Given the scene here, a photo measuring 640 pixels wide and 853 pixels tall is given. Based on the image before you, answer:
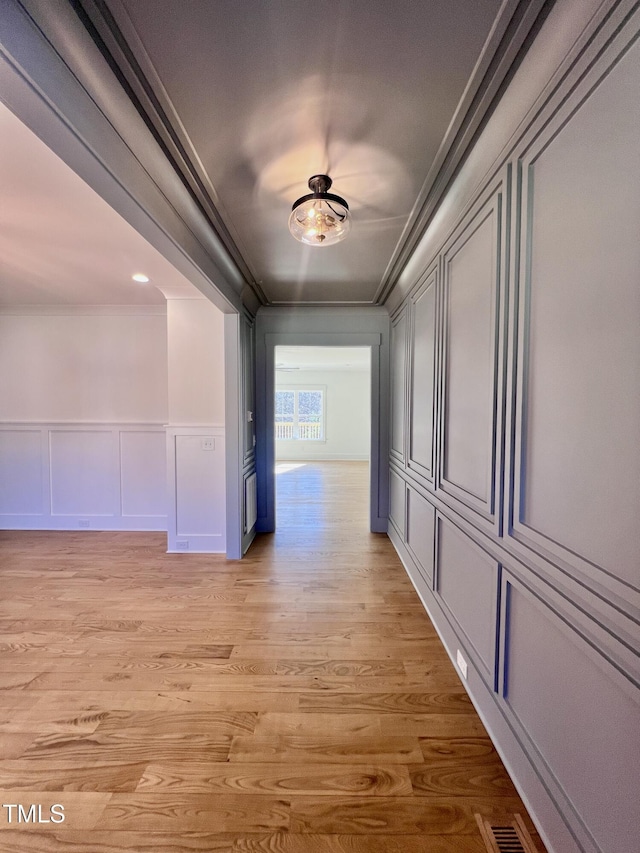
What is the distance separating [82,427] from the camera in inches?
157

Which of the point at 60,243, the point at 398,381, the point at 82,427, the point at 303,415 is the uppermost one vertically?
the point at 60,243

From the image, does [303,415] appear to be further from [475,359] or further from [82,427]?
[475,359]

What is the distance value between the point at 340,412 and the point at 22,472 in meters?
7.07

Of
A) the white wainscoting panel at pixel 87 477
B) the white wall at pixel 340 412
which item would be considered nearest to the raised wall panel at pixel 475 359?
Result: the white wainscoting panel at pixel 87 477

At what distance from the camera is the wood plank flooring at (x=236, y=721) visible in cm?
116

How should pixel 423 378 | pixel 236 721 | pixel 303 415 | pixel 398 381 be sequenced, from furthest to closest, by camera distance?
pixel 303 415 → pixel 398 381 → pixel 423 378 → pixel 236 721

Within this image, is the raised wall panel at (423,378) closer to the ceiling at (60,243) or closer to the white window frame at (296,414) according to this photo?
the ceiling at (60,243)

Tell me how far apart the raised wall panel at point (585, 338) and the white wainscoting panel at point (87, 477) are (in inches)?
151

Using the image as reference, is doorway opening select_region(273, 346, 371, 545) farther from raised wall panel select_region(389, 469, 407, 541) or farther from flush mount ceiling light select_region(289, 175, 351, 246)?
flush mount ceiling light select_region(289, 175, 351, 246)

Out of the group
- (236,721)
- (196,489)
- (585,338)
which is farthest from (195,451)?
(585,338)

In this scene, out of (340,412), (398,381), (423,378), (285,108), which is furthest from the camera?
(340,412)

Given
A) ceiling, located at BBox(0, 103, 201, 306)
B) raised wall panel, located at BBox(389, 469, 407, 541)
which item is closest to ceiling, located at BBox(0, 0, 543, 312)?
ceiling, located at BBox(0, 103, 201, 306)

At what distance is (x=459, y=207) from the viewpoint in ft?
5.59

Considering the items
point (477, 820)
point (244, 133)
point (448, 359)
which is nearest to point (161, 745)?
point (477, 820)
